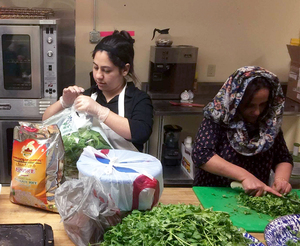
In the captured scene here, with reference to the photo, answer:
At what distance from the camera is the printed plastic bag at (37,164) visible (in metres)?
1.13

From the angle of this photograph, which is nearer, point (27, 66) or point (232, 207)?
point (232, 207)

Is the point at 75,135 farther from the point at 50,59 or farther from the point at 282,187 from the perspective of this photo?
the point at 50,59

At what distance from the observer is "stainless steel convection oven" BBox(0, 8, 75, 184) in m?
2.32

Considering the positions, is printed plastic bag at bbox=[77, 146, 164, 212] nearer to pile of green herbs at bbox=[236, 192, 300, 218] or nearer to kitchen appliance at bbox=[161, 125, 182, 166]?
pile of green herbs at bbox=[236, 192, 300, 218]

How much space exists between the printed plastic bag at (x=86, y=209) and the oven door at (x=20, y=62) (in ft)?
5.24

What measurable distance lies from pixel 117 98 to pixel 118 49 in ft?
0.77

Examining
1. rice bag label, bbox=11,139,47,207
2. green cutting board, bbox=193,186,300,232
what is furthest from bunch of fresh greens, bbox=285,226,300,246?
rice bag label, bbox=11,139,47,207

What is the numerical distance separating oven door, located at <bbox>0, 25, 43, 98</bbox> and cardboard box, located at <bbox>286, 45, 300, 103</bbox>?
7.14 ft

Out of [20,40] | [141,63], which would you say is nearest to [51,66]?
[20,40]

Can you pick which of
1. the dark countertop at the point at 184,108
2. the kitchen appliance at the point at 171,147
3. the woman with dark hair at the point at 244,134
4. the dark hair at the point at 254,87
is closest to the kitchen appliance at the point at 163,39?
the dark countertop at the point at 184,108

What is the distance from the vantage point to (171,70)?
2965 mm

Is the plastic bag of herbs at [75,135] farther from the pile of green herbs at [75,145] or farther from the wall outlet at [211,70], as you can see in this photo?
the wall outlet at [211,70]

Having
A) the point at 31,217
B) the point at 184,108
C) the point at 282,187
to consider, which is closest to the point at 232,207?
the point at 282,187

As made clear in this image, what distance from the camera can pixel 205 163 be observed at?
61.6 inches
